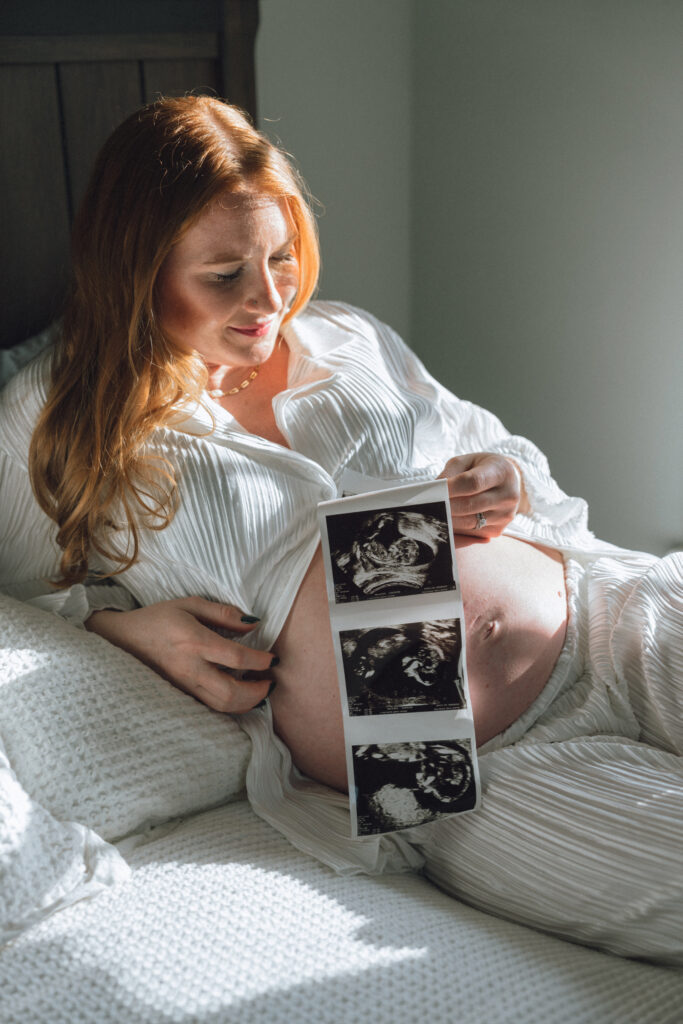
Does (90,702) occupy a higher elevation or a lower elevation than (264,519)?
lower

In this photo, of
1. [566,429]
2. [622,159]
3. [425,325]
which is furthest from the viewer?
[425,325]

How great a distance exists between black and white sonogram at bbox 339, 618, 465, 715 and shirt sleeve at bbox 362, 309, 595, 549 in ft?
1.01

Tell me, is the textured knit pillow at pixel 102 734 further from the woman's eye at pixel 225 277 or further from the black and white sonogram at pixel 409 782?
the woman's eye at pixel 225 277

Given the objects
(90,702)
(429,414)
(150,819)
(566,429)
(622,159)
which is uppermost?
(622,159)

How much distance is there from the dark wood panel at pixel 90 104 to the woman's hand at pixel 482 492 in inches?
31.9

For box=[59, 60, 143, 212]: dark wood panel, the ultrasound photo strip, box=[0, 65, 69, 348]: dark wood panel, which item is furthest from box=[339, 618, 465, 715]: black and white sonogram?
box=[59, 60, 143, 212]: dark wood panel

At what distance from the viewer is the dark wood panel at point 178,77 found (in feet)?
4.88

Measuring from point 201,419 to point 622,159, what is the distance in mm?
981

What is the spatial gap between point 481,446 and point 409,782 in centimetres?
64

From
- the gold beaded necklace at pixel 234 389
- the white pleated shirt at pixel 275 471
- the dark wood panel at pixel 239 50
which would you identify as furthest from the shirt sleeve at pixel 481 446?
the dark wood panel at pixel 239 50

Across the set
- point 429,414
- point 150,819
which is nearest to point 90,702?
point 150,819

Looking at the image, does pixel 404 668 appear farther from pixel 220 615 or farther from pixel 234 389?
pixel 234 389

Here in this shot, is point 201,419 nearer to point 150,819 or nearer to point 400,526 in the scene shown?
point 400,526

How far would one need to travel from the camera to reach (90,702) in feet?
3.52
